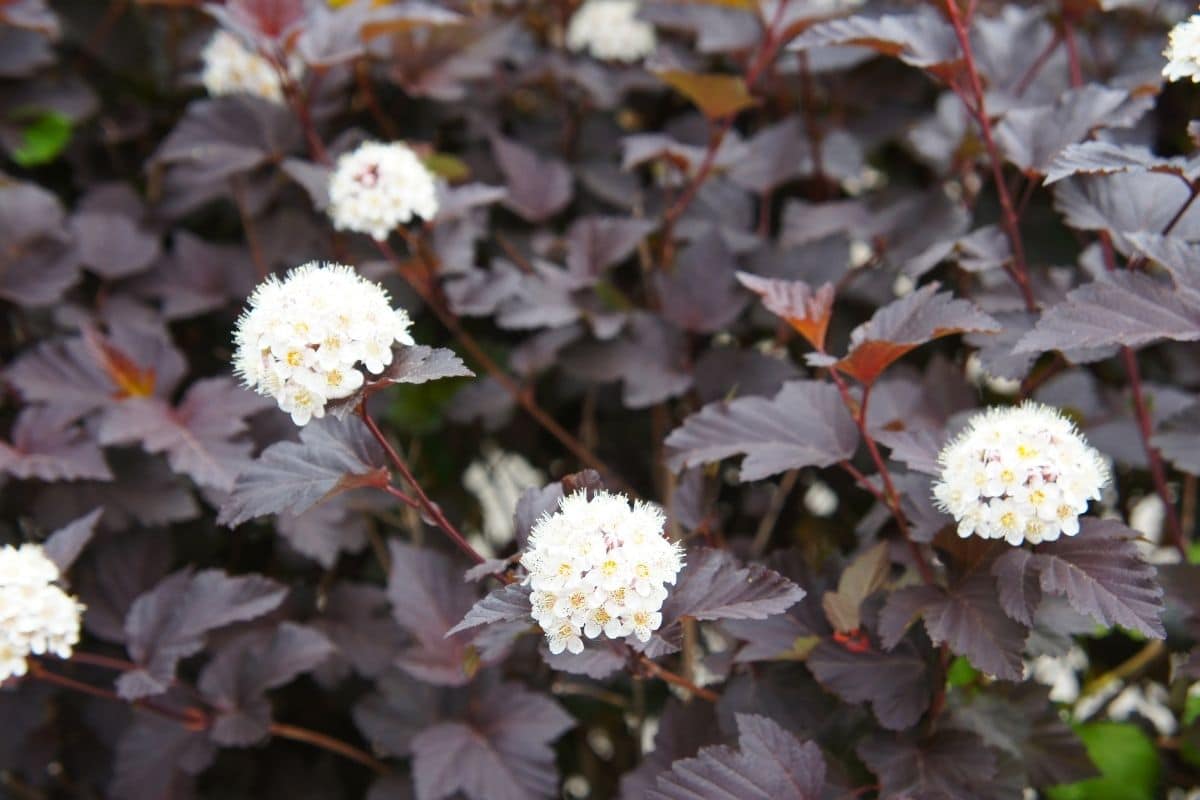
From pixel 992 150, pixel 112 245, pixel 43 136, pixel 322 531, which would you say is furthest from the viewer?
pixel 43 136

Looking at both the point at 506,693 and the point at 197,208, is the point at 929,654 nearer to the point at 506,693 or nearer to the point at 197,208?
the point at 506,693

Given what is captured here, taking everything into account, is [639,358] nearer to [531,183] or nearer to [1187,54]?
[531,183]

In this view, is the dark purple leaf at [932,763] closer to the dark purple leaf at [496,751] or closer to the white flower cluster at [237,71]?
the dark purple leaf at [496,751]

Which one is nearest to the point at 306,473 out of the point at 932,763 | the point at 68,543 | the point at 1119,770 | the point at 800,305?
the point at 68,543

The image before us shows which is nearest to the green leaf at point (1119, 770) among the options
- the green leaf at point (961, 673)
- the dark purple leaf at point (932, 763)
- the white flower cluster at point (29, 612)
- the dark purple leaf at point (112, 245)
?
the green leaf at point (961, 673)

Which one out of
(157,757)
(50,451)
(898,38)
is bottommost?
(157,757)

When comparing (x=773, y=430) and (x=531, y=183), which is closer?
(x=773, y=430)

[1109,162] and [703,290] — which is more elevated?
[1109,162]
